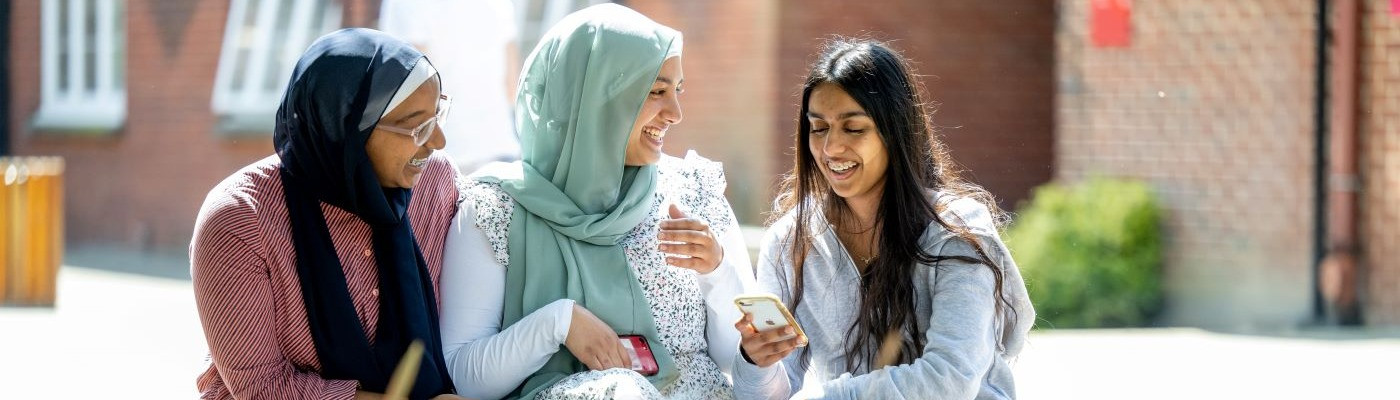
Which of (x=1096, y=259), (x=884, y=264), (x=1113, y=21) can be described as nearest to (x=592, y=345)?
(x=884, y=264)

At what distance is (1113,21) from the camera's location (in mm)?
9266

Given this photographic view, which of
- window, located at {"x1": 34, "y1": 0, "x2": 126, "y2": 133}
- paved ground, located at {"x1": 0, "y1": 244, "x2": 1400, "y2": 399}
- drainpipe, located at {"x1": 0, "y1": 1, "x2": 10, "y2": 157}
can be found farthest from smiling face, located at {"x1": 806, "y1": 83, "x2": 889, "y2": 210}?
drainpipe, located at {"x1": 0, "y1": 1, "x2": 10, "y2": 157}

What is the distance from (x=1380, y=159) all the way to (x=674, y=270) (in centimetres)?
589

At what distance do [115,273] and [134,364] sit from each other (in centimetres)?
522

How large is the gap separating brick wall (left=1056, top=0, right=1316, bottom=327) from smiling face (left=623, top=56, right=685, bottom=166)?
581 centimetres

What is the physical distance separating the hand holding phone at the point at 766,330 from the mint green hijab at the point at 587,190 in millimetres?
237

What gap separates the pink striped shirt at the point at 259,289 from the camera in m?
3.22

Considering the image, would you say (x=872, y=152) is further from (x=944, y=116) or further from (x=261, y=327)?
(x=944, y=116)

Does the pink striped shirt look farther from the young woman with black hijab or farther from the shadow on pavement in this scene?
the shadow on pavement

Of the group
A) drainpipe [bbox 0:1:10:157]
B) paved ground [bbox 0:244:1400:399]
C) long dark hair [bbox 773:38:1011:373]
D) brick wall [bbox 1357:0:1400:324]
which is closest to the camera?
long dark hair [bbox 773:38:1011:373]

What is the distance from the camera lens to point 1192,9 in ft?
29.7

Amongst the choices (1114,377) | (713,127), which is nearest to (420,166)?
(1114,377)

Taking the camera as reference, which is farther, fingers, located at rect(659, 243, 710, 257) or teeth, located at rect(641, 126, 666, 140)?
teeth, located at rect(641, 126, 666, 140)

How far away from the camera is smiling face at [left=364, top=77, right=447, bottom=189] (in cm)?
336
